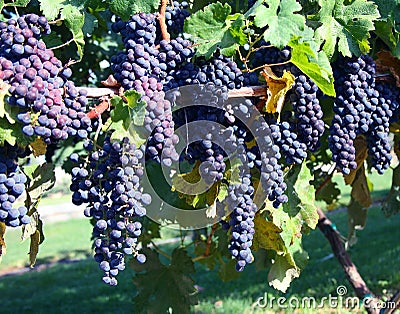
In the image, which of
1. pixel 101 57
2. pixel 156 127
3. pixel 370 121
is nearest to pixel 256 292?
pixel 101 57

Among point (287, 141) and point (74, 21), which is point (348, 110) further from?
point (74, 21)

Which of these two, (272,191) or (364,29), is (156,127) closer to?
(272,191)

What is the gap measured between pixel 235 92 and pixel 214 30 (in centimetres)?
17

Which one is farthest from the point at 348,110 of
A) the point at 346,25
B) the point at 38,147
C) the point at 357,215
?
the point at 357,215

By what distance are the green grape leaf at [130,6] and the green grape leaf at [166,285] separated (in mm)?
1444

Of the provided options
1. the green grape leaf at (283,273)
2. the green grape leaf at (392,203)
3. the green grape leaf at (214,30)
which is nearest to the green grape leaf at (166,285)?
the green grape leaf at (283,273)

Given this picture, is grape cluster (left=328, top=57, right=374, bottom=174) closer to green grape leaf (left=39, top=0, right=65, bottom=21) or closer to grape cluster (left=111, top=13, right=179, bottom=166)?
grape cluster (left=111, top=13, right=179, bottom=166)

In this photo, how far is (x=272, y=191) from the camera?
1.57 meters

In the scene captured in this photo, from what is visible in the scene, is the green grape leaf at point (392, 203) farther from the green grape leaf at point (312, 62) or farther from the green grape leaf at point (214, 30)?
the green grape leaf at point (214, 30)

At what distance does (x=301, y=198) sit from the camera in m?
1.79

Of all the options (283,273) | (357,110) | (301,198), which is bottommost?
(283,273)

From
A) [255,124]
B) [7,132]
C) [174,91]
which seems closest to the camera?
[7,132]

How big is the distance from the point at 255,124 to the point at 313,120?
0.16m

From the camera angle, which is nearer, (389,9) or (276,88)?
(276,88)
